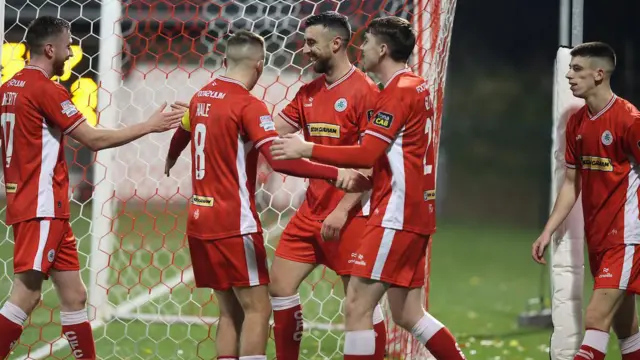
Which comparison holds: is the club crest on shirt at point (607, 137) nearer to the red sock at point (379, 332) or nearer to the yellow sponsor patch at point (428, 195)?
the yellow sponsor patch at point (428, 195)

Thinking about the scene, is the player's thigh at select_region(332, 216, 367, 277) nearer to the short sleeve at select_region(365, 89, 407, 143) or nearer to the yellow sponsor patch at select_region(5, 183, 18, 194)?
the short sleeve at select_region(365, 89, 407, 143)

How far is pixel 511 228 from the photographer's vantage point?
1450 cm

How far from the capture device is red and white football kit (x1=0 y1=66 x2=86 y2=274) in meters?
4.07

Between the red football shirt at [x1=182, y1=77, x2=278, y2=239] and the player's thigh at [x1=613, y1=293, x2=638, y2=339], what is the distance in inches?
71.0

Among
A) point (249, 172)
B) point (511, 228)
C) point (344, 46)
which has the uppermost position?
point (344, 46)

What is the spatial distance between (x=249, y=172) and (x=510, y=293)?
4.95m

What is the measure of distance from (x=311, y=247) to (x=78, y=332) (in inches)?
45.4

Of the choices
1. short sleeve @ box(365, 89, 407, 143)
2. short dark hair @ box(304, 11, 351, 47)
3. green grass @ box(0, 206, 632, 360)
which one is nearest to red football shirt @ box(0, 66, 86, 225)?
short dark hair @ box(304, 11, 351, 47)

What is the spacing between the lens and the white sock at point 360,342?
3793 mm

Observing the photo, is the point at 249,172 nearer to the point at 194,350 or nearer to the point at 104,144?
the point at 104,144

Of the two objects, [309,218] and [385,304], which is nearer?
[309,218]

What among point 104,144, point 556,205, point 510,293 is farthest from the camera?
point 510,293

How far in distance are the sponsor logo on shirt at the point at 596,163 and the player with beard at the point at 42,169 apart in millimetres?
1926

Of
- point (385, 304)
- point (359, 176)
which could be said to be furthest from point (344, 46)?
point (385, 304)
